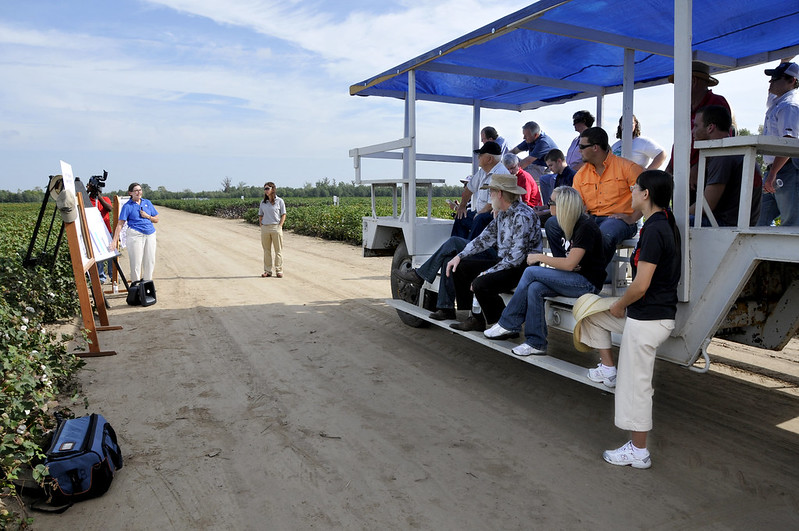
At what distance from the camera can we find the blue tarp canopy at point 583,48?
4.60 meters

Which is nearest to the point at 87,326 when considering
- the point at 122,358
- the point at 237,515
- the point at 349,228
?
the point at 122,358

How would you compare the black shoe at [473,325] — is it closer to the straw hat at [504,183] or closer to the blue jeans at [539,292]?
the blue jeans at [539,292]

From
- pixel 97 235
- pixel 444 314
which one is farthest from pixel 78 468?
pixel 97 235

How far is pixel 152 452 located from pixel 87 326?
297 centimetres

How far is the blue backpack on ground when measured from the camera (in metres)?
3.28

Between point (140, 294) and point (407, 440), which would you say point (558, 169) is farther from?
point (140, 294)

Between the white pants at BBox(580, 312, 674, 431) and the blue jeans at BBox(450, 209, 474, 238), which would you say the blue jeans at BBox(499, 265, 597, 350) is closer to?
the white pants at BBox(580, 312, 674, 431)

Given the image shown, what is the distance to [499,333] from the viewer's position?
4746mm

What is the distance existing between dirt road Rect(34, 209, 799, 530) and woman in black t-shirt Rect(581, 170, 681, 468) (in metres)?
0.33

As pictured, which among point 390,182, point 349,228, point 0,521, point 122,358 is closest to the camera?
point 0,521

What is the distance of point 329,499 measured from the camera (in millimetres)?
3279

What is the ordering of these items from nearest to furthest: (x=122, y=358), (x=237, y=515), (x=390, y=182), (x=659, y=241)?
(x=237, y=515)
(x=659, y=241)
(x=122, y=358)
(x=390, y=182)

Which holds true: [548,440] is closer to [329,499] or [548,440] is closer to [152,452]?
[329,499]

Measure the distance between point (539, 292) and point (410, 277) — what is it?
274 centimetres
